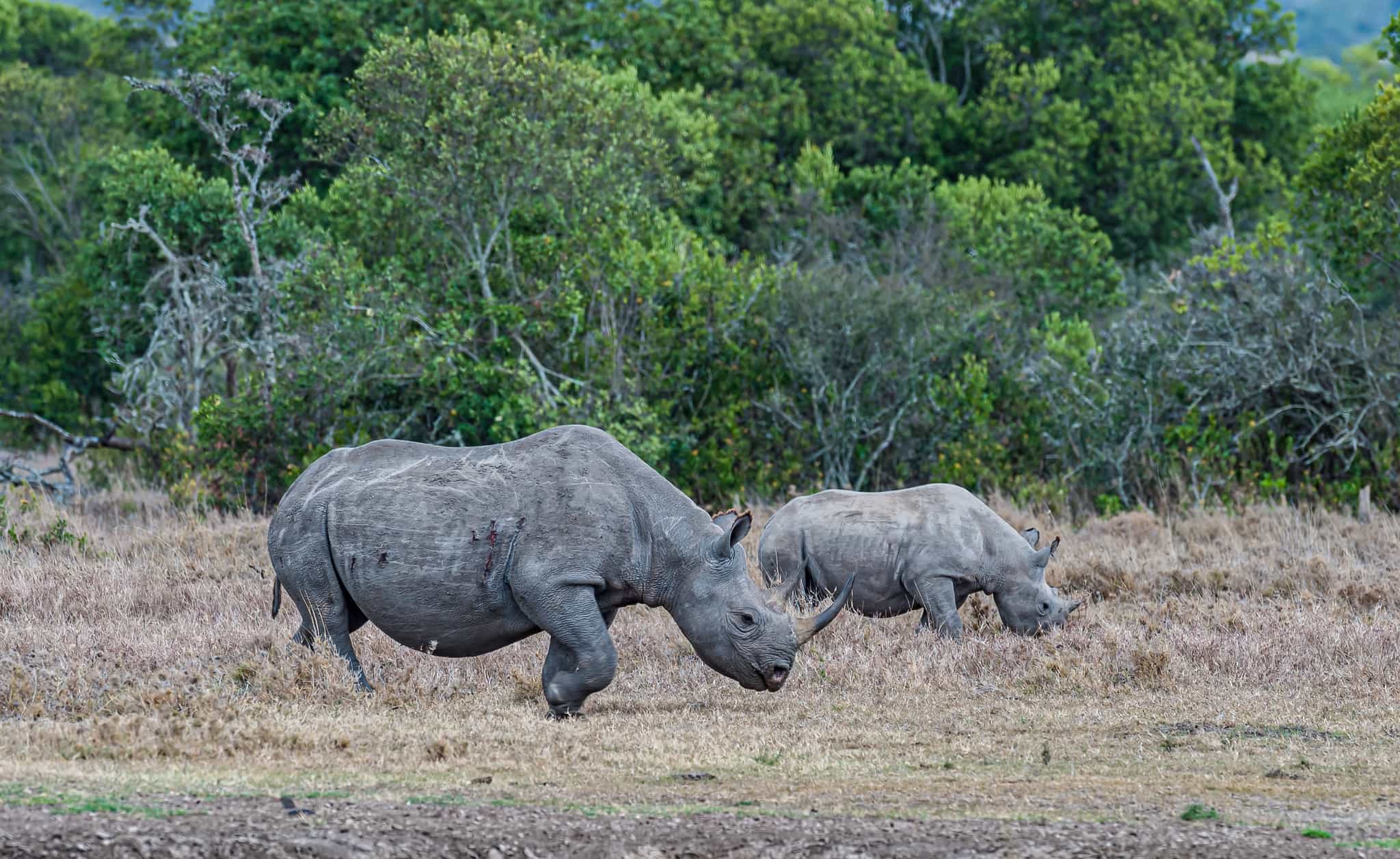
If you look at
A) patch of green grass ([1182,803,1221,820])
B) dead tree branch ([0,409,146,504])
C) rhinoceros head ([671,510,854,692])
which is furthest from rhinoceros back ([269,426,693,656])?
dead tree branch ([0,409,146,504])

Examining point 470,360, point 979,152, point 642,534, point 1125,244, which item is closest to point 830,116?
point 979,152

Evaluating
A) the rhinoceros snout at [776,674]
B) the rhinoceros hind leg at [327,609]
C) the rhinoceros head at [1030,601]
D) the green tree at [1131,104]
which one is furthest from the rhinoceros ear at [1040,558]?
the green tree at [1131,104]

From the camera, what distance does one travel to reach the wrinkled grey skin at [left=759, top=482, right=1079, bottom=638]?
11.5m

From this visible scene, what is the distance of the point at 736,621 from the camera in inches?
359

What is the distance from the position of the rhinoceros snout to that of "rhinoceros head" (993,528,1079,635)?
2918 millimetres

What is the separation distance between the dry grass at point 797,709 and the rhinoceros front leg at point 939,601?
1.24 ft

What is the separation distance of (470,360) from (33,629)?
8527 mm

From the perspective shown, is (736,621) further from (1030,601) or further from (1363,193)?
(1363,193)

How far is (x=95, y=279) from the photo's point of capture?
25.0 m

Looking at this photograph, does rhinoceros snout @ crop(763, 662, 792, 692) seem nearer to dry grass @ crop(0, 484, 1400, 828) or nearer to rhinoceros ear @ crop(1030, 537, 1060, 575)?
dry grass @ crop(0, 484, 1400, 828)

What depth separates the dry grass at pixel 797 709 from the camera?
7242 mm

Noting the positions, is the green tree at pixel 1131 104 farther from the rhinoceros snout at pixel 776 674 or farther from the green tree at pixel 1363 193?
the rhinoceros snout at pixel 776 674

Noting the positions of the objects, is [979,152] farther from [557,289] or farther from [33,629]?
[33,629]

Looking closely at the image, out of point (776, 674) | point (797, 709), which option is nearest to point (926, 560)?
point (797, 709)
